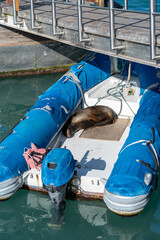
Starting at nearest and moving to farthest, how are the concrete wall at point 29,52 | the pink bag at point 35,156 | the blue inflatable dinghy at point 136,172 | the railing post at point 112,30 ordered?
the blue inflatable dinghy at point 136,172, the railing post at point 112,30, the pink bag at point 35,156, the concrete wall at point 29,52

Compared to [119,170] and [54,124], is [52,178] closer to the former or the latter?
[119,170]

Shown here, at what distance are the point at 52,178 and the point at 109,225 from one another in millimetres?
1419

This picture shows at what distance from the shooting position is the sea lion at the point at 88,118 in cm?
977

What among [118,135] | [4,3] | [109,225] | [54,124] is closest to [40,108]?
[54,124]

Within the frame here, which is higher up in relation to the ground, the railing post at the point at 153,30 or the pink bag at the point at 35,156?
the railing post at the point at 153,30

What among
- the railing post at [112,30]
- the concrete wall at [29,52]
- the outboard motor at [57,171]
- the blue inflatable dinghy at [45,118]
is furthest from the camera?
the concrete wall at [29,52]

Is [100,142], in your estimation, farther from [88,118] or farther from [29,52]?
[29,52]

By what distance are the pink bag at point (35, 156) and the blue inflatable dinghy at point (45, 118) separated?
0.11 meters

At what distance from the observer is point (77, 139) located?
9.57 metres

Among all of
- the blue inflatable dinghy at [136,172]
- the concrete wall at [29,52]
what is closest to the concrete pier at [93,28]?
the blue inflatable dinghy at [136,172]

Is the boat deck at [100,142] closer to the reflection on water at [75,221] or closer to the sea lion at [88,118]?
the sea lion at [88,118]

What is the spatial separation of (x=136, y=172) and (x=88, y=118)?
3108 millimetres

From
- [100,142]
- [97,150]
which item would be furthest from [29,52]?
[97,150]

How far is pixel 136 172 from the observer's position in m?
7.07
